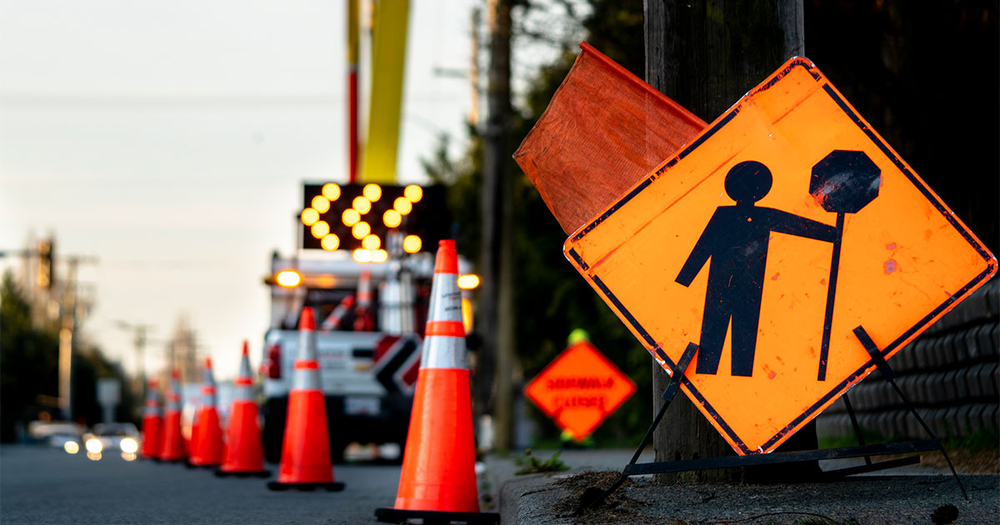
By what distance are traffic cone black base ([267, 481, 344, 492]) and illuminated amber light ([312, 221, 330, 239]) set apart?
2571 millimetres

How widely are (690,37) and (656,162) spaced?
2.02 ft

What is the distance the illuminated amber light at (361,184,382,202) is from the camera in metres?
10.3

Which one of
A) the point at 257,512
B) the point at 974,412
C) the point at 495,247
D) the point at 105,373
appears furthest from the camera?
the point at 105,373

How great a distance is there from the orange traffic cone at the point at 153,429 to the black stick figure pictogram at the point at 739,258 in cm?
1286

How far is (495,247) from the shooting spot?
20297 mm

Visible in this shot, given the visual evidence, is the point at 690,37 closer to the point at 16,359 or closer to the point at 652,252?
the point at 652,252

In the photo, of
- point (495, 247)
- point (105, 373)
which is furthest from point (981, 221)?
point (105, 373)

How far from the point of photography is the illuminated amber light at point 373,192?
10.3m

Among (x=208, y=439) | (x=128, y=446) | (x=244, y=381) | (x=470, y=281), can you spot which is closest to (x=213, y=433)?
(x=208, y=439)

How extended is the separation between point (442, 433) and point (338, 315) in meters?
8.78

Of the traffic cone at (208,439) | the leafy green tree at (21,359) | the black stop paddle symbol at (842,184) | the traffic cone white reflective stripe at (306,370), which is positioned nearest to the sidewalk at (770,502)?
the black stop paddle symbol at (842,184)

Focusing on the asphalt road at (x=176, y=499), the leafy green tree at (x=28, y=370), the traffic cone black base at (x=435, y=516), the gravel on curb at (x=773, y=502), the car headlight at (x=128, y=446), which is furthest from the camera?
the leafy green tree at (x=28, y=370)

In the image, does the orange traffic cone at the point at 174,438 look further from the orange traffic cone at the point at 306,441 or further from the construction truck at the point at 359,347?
the orange traffic cone at the point at 306,441

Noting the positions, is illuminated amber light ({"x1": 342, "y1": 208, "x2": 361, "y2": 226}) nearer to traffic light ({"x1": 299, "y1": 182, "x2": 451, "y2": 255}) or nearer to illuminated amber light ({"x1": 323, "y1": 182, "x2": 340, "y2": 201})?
traffic light ({"x1": 299, "y1": 182, "x2": 451, "y2": 255})
